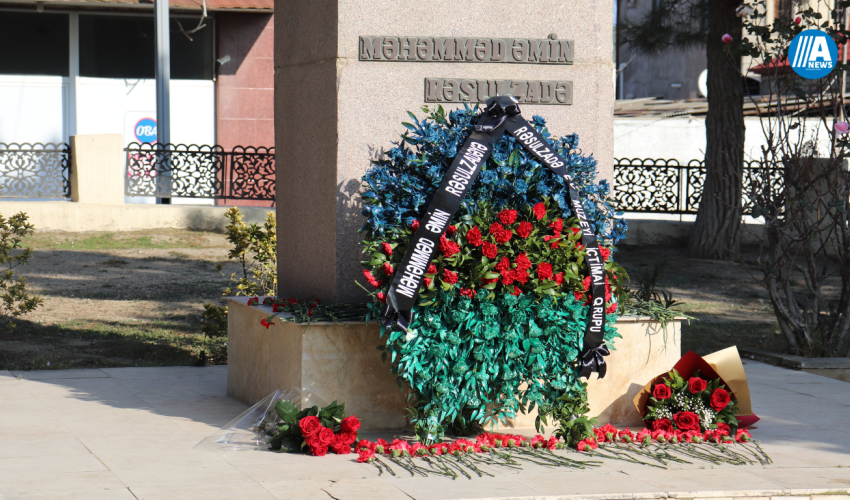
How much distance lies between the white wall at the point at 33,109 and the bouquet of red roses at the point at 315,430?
573 inches

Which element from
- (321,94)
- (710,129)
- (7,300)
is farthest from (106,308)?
(710,129)

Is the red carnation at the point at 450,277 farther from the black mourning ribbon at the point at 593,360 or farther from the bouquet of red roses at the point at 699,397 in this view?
the bouquet of red roses at the point at 699,397

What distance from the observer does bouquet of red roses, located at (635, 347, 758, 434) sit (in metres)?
5.16

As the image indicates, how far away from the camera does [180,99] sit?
18062 millimetres

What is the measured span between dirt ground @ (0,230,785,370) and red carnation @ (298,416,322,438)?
2800mm

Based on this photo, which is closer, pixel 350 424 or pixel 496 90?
pixel 350 424

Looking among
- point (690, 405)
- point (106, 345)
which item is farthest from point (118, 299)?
point (690, 405)

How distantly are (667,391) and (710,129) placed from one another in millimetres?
8994

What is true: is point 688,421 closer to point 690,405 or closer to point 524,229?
point 690,405

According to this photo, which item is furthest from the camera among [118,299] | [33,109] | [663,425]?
[33,109]

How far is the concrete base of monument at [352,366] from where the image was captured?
16.5 feet

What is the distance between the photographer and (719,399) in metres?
5.17

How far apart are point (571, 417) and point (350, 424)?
1.20 meters

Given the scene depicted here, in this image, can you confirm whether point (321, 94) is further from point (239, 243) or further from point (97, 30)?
point (97, 30)
